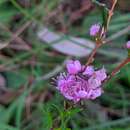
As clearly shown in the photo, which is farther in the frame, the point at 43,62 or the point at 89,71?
the point at 43,62

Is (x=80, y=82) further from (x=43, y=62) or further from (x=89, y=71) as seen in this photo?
(x=43, y=62)

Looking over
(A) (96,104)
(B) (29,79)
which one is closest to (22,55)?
(B) (29,79)

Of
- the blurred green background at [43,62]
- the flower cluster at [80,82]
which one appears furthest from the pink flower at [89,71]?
the blurred green background at [43,62]

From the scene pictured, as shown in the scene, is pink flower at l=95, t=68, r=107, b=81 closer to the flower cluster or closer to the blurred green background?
the flower cluster

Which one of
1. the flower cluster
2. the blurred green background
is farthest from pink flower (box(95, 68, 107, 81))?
the blurred green background

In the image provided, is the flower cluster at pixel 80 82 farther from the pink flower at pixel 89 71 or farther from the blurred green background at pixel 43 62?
the blurred green background at pixel 43 62

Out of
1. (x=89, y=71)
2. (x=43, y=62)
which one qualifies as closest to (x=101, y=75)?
(x=89, y=71)

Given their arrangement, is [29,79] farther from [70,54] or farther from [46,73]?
[70,54]
